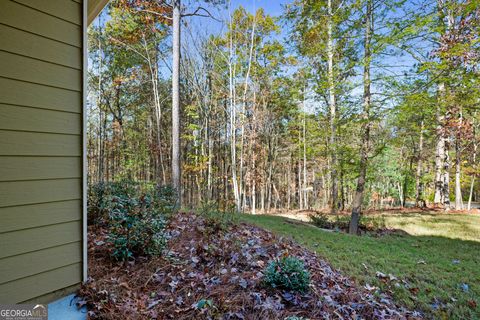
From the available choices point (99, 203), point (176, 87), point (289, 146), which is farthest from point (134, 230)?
point (289, 146)

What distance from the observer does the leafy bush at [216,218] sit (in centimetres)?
329

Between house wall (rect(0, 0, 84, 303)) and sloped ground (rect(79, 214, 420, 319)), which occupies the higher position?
house wall (rect(0, 0, 84, 303))

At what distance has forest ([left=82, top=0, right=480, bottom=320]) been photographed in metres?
2.20

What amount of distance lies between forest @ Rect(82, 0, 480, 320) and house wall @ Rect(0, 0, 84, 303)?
38cm

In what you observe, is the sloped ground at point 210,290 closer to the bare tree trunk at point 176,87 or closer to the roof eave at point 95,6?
the roof eave at point 95,6

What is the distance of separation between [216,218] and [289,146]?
10069mm

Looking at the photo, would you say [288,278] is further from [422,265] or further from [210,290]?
[422,265]

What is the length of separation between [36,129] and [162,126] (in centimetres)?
1161

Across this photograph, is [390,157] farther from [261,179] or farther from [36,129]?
[36,129]

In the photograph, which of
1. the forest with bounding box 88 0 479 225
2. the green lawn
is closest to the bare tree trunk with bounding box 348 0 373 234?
the forest with bounding box 88 0 479 225

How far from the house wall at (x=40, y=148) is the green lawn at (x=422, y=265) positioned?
2.97 m

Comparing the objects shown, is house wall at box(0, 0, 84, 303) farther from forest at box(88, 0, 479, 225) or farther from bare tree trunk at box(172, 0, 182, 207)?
bare tree trunk at box(172, 0, 182, 207)

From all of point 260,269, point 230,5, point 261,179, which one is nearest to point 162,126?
point 261,179

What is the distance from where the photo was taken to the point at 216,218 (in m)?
3.47
